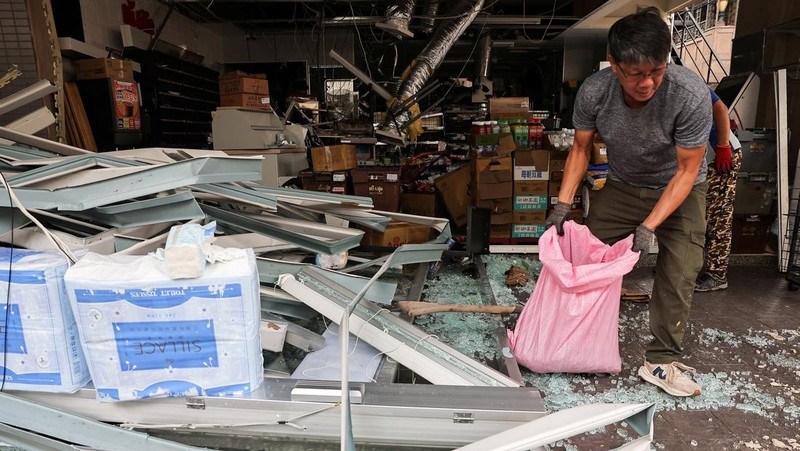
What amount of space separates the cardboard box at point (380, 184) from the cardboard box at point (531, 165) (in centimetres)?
102

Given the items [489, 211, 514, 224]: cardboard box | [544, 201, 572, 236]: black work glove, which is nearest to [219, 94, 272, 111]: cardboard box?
[489, 211, 514, 224]: cardboard box

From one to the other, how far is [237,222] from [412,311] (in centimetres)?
82

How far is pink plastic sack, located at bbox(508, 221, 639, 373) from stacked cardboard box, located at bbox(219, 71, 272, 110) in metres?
3.97

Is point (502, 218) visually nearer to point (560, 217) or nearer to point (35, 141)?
point (560, 217)

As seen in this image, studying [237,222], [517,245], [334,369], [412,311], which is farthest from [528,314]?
[517,245]

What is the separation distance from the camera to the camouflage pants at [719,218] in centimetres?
279

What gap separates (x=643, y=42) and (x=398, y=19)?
3229 mm

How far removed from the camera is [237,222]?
73.0 inches

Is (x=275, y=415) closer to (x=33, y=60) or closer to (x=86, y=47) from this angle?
(x=33, y=60)

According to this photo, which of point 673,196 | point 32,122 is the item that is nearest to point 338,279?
point 673,196

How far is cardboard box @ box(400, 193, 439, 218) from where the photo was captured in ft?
14.0

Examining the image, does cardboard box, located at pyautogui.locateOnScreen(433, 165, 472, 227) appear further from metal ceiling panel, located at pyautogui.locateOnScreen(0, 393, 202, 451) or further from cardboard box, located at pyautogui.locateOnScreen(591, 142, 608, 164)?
metal ceiling panel, located at pyautogui.locateOnScreen(0, 393, 202, 451)

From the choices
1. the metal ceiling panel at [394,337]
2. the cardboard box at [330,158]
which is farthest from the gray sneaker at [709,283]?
the cardboard box at [330,158]

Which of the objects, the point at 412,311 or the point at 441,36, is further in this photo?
the point at 441,36
